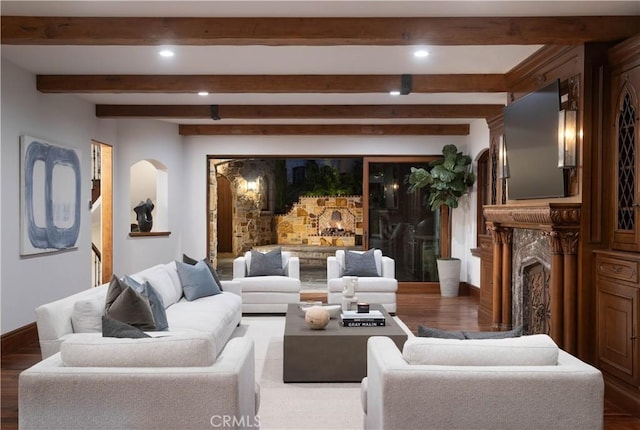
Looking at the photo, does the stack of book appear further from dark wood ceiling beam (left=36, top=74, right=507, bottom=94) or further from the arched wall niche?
the arched wall niche

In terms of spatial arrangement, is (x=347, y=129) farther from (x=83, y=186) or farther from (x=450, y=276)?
(x=83, y=186)

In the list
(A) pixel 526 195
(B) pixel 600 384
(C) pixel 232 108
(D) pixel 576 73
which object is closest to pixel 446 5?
(D) pixel 576 73

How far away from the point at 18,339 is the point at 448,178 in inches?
235

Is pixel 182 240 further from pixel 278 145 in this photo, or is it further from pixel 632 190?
pixel 632 190

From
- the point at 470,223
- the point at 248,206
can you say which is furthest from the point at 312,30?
the point at 248,206

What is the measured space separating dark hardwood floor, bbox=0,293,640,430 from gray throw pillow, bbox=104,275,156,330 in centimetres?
84

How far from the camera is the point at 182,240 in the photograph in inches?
359

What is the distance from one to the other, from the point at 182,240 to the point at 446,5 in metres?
6.52

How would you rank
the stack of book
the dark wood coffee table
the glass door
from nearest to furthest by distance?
the dark wood coffee table → the stack of book → the glass door

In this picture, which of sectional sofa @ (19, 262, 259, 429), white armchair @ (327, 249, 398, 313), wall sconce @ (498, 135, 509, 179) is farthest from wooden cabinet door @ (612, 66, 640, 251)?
white armchair @ (327, 249, 398, 313)

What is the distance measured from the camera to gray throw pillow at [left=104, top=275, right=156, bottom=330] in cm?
365

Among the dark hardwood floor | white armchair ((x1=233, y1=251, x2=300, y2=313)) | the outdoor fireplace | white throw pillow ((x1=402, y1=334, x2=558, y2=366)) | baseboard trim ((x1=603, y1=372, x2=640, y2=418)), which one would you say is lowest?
the dark hardwood floor

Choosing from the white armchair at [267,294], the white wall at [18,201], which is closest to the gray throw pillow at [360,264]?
the white armchair at [267,294]

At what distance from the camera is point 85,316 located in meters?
3.63
